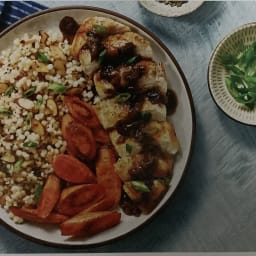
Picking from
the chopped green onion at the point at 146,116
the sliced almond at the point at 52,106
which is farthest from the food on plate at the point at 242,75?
the sliced almond at the point at 52,106

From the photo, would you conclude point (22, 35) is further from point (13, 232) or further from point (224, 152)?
point (224, 152)

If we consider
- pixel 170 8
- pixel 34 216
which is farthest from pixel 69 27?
pixel 34 216

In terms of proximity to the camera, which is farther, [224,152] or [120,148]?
[224,152]

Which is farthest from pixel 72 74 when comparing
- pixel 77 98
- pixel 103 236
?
pixel 103 236

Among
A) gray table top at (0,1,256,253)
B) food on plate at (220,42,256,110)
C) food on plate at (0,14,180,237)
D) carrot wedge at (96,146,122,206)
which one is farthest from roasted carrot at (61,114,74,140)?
food on plate at (220,42,256,110)

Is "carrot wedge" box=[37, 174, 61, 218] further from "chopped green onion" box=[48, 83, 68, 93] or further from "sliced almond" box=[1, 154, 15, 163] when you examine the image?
"chopped green onion" box=[48, 83, 68, 93]

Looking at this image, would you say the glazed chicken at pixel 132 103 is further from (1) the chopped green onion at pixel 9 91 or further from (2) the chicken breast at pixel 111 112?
(1) the chopped green onion at pixel 9 91
